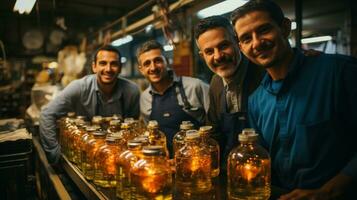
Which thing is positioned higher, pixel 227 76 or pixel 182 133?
pixel 227 76

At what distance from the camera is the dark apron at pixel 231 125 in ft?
6.54

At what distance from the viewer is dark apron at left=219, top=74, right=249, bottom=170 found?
199 cm

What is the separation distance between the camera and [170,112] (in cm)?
290

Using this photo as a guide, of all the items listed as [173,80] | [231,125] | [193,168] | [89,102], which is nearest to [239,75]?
[231,125]

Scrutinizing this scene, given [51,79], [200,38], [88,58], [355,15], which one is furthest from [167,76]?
[51,79]

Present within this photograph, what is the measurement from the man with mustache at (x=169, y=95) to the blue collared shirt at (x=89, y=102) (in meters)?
0.44

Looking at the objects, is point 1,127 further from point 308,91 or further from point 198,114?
point 308,91

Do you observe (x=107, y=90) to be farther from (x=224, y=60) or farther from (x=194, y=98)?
(x=224, y=60)

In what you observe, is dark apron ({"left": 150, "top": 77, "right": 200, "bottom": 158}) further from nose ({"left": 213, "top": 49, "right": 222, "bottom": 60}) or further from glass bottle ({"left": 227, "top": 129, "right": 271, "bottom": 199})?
glass bottle ({"left": 227, "top": 129, "right": 271, "bottom": 199})

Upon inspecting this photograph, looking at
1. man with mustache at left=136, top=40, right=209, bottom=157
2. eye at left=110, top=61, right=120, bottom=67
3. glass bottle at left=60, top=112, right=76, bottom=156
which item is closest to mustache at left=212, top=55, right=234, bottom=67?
man with mustache at left=136, top=40, right=209, bottom=157

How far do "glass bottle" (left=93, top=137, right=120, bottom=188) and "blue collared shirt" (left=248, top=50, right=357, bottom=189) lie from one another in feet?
2.87

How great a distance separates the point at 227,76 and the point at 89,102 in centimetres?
180

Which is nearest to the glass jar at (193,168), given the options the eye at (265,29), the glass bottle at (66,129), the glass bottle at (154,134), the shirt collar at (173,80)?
the glass bottle at (154,134)

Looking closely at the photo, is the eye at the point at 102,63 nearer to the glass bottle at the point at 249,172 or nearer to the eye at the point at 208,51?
the eye at the point at 208,51
